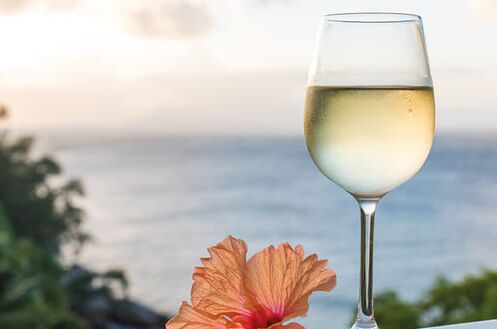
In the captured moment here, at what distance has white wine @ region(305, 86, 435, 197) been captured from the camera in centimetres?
78

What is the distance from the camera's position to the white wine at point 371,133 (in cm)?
78

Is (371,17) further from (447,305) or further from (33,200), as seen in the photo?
(33,200)

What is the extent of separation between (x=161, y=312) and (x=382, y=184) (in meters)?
17.0

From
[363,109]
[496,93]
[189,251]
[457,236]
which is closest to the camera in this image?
[363,109]

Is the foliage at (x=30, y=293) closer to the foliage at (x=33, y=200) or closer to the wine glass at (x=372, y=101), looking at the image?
the foliage at (x=33, y=200)

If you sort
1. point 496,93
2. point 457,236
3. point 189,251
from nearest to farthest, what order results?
point 496,93 < point 189,251 < point 457,236

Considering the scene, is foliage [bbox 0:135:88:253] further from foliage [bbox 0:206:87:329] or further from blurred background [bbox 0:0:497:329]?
foliage [bbox 0:206:87:329]

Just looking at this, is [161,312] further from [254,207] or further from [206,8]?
[206,8]

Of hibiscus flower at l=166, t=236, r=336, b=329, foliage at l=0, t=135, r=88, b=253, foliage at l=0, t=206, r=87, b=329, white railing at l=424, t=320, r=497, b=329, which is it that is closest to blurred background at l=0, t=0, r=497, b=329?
foliage at l=0, t=135, r=88, b=253

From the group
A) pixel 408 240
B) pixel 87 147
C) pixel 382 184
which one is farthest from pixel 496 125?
pixel 382 184

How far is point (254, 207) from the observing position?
20781mm

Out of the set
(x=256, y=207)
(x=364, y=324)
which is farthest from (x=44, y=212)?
(x=364, y=324)

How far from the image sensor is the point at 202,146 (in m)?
21.3

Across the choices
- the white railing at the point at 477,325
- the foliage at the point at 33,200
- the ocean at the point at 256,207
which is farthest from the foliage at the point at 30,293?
the white railing at the point at 477,325
